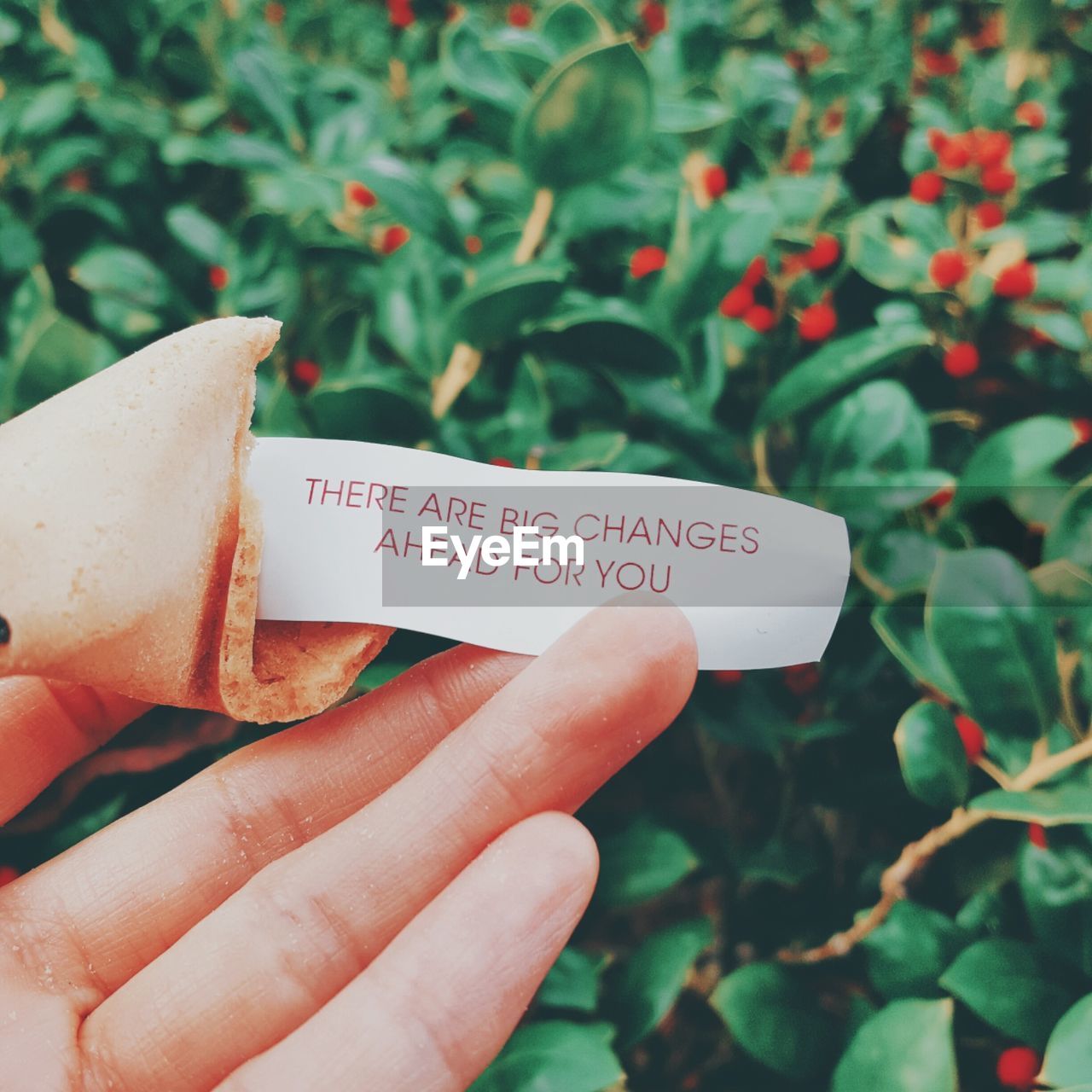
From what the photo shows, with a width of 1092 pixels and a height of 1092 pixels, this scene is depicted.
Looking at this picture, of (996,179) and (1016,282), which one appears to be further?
(996,179)

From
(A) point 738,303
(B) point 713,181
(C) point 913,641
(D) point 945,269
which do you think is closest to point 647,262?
(A) point 738,303

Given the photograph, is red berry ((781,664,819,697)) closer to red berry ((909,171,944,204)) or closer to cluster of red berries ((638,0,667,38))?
red berry ((909,171,944,204))

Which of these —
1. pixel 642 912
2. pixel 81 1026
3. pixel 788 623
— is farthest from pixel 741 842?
pixel 81 1026

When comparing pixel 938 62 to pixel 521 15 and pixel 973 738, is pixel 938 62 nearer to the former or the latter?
pixel 521 15

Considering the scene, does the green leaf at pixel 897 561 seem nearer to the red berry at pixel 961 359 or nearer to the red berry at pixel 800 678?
the red berry at pixel 800 678

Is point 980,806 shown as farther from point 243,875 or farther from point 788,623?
point 243,875

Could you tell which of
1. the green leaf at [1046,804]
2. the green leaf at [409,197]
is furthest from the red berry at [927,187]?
the green leaf at [1046,804]
